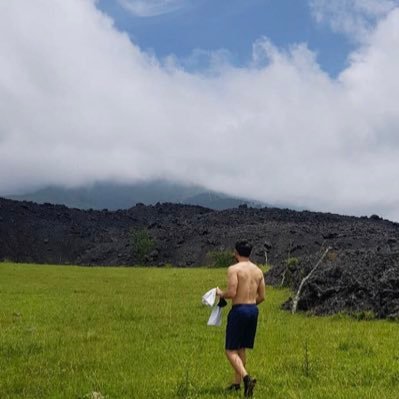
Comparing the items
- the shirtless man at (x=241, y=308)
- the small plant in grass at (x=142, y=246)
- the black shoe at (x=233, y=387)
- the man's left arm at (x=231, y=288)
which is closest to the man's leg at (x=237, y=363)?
the shirtless man at (x=241, y=308)

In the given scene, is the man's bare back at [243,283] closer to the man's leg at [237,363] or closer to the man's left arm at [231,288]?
the man's left arm at [231,288]

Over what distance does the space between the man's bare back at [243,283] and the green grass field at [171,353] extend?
6.22 feet

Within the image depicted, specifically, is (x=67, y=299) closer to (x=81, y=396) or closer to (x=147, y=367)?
(x=147, y=367)

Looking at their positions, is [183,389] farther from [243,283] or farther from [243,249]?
[243,249]

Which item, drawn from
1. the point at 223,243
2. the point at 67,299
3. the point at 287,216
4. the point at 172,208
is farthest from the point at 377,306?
the point at 172,208

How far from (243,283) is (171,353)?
18.2 ft

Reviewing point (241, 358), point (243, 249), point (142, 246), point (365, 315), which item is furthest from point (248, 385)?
point (142, 246)

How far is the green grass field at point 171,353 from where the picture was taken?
12.5 meters

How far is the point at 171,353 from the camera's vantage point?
1639cm

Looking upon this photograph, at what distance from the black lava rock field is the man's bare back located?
13.2m

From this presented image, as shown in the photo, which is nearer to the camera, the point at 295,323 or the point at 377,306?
the point at 295,323

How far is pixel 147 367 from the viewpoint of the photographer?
47.8ft

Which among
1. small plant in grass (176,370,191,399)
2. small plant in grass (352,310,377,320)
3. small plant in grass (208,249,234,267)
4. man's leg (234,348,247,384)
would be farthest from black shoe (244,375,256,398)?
small plant in grass (208,249,234,267)

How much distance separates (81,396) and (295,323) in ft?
39.9
